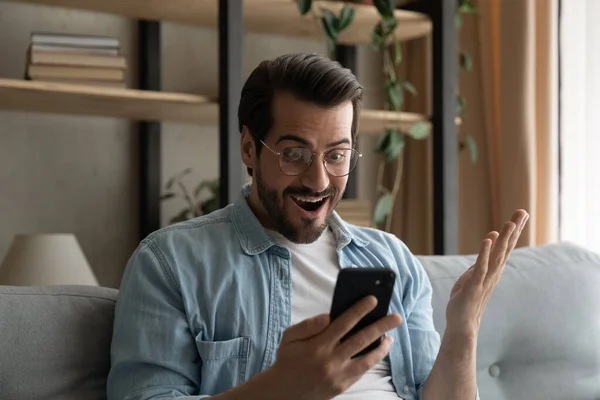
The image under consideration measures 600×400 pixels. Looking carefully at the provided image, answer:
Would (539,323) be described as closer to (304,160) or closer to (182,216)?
(304,160)

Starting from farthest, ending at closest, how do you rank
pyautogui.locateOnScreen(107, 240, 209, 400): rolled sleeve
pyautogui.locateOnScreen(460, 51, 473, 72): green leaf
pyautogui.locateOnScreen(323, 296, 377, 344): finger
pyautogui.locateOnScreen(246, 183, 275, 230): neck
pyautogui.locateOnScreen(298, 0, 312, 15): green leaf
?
pyautogui.locateOnScreen(460, 51, 473, 72): green leaf
pyautogui.locateOnScreen(298, 0, 312, 15): green leaf
pyautogui.locateOnScreen(246, 183, 275, 230): neck
pyautogui.locateOnScreen(107, 240, 209, 400): rolled sleeve
pyautogui.locateOnScreen(323, 296, 377, 344): finger

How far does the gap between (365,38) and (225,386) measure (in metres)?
1.72

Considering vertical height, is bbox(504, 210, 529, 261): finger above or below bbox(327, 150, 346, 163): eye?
below

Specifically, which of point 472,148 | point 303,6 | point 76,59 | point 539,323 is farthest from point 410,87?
point 539,323

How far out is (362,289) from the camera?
106 cm

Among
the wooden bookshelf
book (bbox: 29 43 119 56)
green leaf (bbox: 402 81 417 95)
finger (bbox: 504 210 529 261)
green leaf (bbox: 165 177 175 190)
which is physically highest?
book (bbox: 29 43 119 56)

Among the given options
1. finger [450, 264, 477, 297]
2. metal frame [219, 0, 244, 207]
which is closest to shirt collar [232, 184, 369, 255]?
finger [450, 264, 477, 297]

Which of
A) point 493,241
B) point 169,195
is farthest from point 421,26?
point 493,241

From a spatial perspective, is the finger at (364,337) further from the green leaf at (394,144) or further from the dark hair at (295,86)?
the green leaf at (394,144)

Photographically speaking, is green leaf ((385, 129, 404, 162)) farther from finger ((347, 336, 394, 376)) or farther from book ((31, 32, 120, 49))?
finger ((347, 336, 394, 376))

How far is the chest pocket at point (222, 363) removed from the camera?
1268 mm

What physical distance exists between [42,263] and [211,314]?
97cm

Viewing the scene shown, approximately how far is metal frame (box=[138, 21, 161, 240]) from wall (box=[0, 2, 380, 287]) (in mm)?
46

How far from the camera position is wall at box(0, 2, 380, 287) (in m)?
2.48
